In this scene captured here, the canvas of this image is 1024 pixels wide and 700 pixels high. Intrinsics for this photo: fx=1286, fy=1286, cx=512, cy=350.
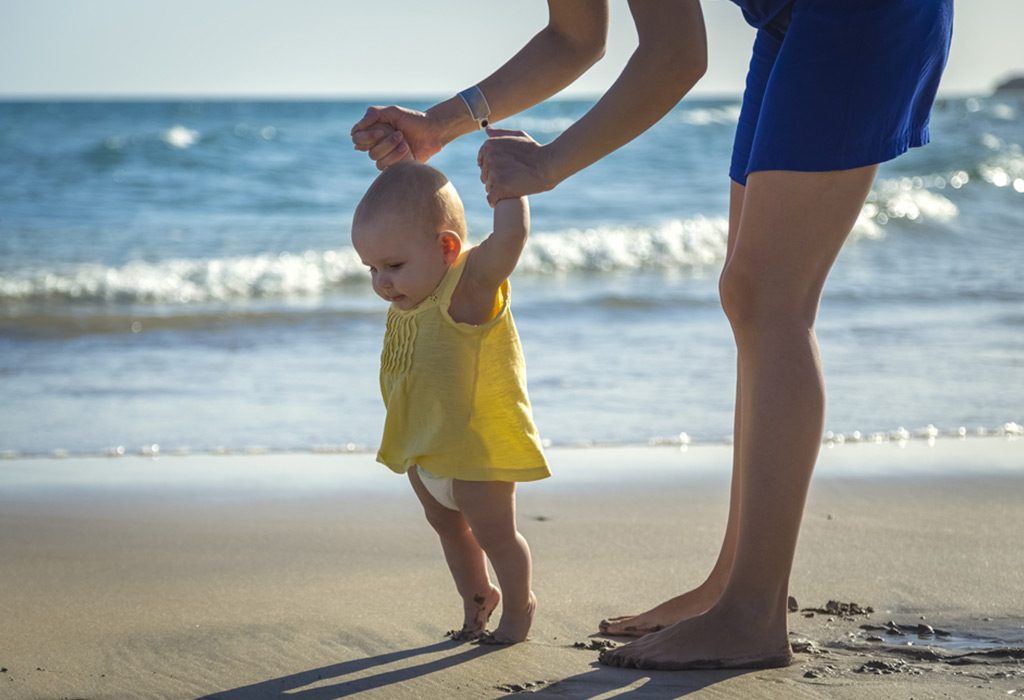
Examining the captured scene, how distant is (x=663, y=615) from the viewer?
249cm

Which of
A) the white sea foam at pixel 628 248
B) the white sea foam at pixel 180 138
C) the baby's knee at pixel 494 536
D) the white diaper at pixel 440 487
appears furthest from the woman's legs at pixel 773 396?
the white sea foam at pixel 180 138

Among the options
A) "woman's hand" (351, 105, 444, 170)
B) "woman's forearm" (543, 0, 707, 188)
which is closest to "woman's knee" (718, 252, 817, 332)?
"woman's forearm" (543, 0, 707, 188)

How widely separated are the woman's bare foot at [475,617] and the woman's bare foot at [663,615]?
23 cm

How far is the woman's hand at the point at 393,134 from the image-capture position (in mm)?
2367

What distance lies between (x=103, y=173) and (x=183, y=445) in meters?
14.5

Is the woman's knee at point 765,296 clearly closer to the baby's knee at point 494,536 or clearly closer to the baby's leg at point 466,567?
the baby's knee at point 494,536

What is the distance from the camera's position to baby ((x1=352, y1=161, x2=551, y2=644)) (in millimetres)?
2283

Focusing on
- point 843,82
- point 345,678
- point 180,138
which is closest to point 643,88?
point 843,82

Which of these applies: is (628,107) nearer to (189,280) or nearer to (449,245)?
(449,245)

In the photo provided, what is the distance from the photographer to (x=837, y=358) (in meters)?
5.89

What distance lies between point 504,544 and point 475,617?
0.19 m

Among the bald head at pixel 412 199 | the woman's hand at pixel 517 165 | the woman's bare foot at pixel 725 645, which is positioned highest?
the woman's hand at pixel 517 165

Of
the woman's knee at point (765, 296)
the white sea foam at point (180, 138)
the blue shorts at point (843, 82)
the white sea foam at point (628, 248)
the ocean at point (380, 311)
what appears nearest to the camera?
the blue shorts at point (843, 82)

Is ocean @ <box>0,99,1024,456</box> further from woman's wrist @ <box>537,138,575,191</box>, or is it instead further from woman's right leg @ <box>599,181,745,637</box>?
woman's wrist @ <box>537,138,575,191</box>
